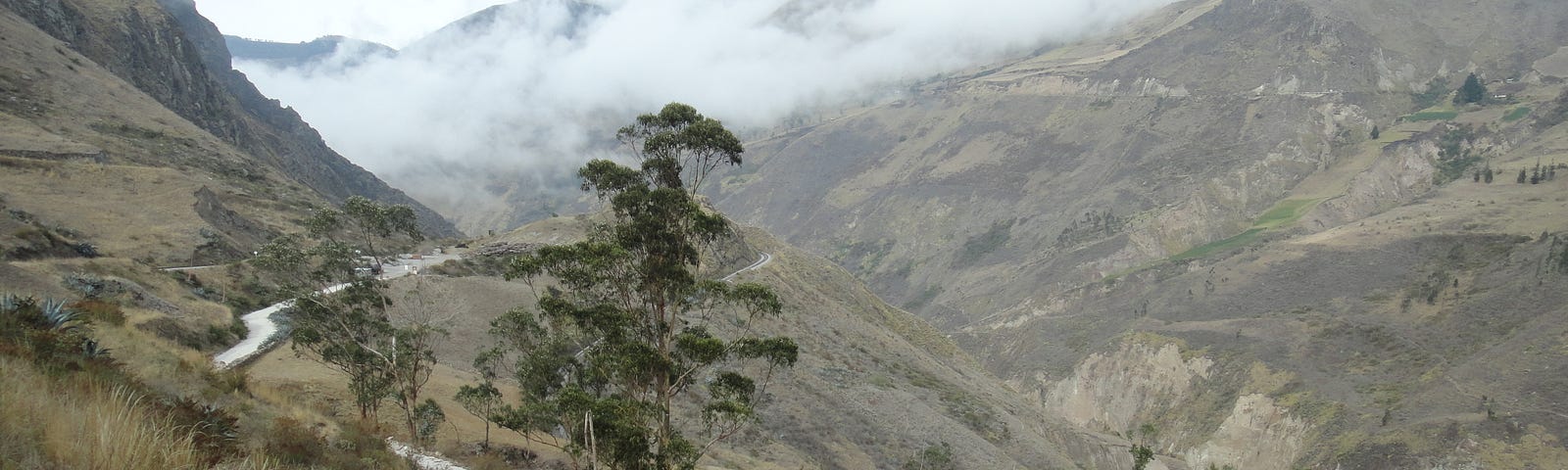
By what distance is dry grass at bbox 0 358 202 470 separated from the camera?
218 inches

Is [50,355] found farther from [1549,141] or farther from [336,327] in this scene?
[1549,141]

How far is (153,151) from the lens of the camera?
83250 mm

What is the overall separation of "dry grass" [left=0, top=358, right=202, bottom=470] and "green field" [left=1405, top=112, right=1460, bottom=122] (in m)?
253

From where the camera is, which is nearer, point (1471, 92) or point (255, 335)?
point (255, 335)

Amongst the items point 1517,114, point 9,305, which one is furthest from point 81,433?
point 1517,114

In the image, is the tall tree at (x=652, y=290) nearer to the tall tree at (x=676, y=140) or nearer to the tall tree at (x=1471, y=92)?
the tall tree at (x=676, y=140)

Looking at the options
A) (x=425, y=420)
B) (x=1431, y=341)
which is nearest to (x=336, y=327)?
(x=425, y=420)

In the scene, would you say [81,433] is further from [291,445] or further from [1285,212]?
[1285,212]

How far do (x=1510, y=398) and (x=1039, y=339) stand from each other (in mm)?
67396

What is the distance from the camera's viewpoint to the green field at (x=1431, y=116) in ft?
625

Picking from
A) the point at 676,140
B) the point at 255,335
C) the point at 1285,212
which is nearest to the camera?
the point at 676,140

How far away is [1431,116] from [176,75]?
27645 centimetres

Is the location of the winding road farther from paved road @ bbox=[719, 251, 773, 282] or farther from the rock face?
the rock face

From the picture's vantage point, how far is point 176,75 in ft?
411
